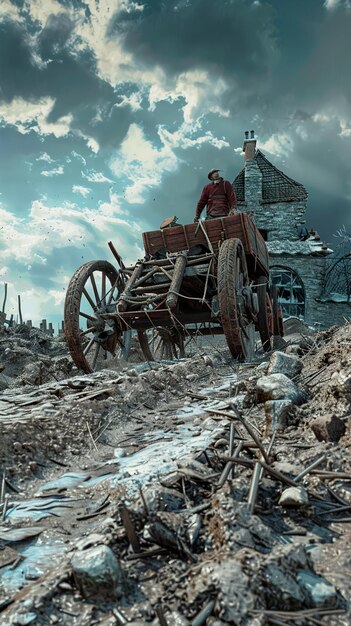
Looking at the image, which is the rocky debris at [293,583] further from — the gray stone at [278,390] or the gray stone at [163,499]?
the gray stone at [278,390]

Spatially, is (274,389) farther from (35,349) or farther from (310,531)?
(35,349)

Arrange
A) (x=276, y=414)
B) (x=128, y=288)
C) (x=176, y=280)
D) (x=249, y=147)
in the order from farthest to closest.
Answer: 1. (x=249, y=147)
2. (x=128, y=288)
3. (x=176, y=280)
4. (x=276, y=414)

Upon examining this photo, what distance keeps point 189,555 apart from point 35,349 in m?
14.6

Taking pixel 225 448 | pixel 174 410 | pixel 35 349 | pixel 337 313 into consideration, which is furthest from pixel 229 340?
pixel 337 313

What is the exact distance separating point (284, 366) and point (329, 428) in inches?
65.9

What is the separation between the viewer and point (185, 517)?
1.56m

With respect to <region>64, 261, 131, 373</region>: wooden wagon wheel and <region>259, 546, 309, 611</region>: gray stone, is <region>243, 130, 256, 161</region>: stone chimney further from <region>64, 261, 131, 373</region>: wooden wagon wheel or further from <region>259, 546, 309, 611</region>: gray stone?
<region>259, 546, 309, 611</region>: gray stone

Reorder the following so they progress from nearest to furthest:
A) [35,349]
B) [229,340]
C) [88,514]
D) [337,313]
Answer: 1. [88,514]
2. [229,340]
3. [35,349]
4. [337,313]

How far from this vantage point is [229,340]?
217 inches

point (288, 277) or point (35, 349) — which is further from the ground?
point (288, 277)

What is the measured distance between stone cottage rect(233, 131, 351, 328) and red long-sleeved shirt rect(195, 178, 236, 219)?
11.5m

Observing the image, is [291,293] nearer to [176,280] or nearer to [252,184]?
[252,184]

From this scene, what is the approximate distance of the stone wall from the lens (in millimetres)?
18656

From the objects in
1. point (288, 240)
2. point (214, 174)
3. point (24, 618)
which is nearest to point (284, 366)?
point (24, 618)
